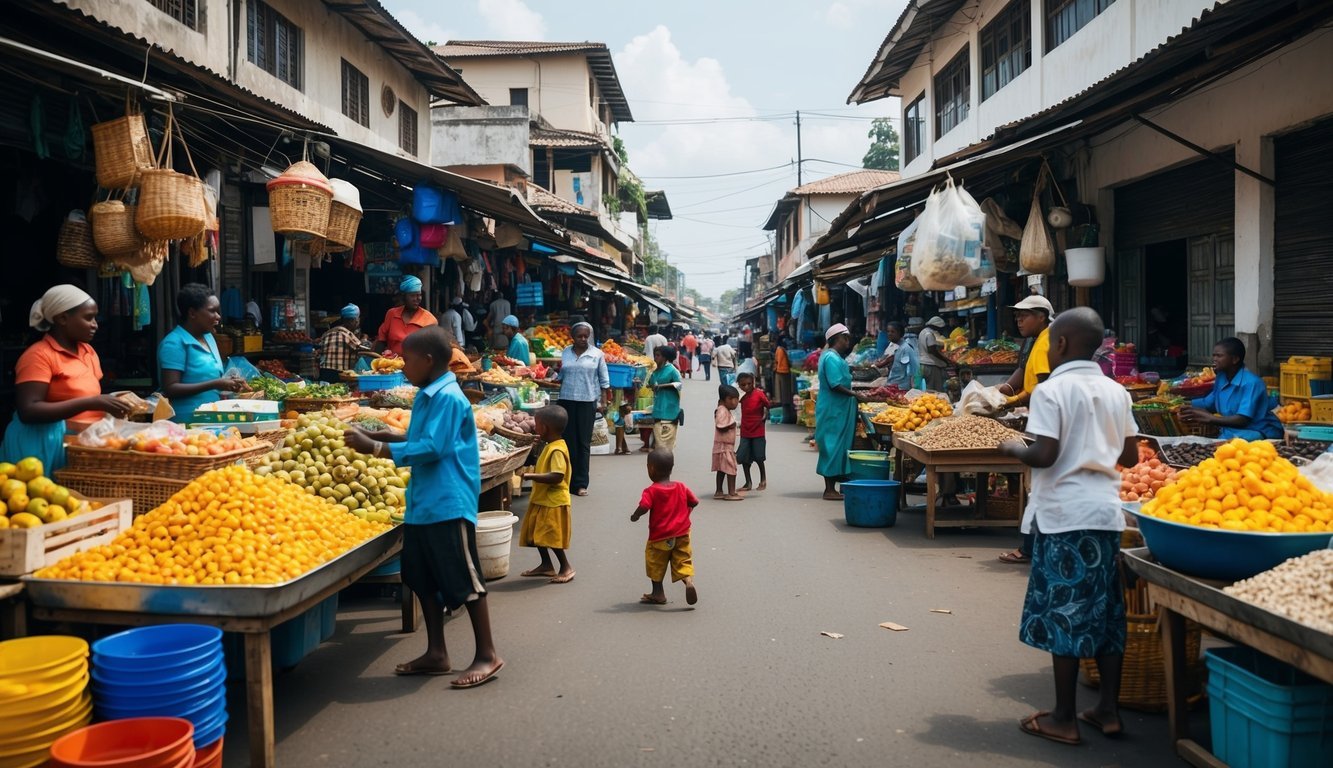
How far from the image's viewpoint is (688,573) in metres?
6.81

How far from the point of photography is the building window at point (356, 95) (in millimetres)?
17562

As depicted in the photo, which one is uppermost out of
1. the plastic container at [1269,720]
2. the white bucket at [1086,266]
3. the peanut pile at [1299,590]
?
the white bucket at [1086,266]

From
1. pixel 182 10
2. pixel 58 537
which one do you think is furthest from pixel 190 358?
pixel 182 10

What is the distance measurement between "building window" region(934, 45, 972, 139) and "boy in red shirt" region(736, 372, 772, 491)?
436 inches

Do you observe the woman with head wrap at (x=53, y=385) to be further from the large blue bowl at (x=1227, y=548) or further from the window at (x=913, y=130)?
the window at (x=913, y=130)

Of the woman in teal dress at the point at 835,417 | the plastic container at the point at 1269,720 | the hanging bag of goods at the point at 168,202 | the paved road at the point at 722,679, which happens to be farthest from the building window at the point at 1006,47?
the plastic container at the point at 1269,720

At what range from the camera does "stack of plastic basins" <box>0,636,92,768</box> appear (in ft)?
11.4

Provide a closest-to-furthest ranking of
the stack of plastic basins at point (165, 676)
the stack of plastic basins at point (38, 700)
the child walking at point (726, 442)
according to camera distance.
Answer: the stack of plastic basins at point (38, 700)
the stack of plastic basins at point (165, 676)
the child walking at point (726, 442)

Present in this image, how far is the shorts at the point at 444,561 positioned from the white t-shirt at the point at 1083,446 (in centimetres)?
297

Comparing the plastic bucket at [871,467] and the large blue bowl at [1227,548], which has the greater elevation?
the large blue bowl at [1227,548]

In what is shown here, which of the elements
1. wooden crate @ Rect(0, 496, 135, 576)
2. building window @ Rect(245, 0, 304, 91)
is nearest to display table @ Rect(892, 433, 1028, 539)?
wooden crate @ Rect(0, 496, 135, 576)

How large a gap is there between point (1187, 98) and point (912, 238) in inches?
129

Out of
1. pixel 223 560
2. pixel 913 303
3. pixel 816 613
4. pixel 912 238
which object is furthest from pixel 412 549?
pixel 913 303

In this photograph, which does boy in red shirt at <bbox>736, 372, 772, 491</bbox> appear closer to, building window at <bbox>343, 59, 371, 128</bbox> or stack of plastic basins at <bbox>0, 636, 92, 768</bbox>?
stack of plastic basins at <bbox>0, 636, 92, 768</bbox>
